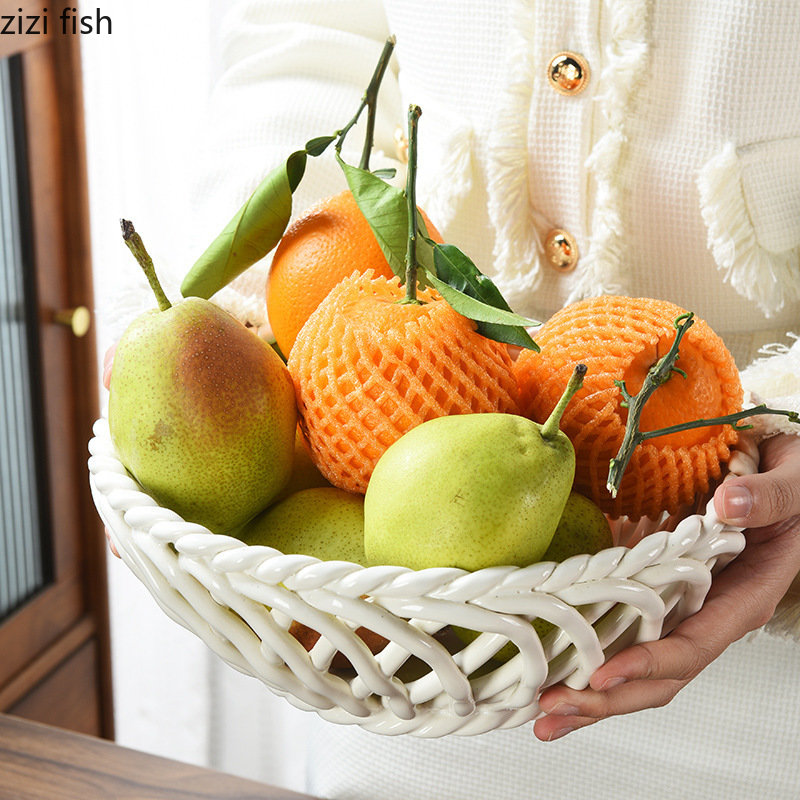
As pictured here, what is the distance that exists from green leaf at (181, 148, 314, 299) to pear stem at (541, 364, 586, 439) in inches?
7.7

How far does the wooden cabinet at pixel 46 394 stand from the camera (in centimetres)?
105

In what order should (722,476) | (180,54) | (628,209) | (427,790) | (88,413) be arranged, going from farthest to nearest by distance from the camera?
1. (88,413)
2. (180,54)
3. (427,790)
4. (628,209)
5. (722,476)

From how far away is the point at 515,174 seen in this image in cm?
58

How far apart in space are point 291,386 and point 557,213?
274 millimetres

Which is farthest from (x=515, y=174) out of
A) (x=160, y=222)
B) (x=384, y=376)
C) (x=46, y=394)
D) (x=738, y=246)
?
(x=46, y=394)

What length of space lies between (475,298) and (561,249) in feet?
0.75

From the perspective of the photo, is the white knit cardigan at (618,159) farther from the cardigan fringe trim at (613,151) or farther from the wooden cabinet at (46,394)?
the wooden cabinet at (46,394)

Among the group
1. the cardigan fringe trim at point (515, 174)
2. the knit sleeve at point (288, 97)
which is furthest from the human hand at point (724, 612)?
the knit sleeve at point (288, 97)

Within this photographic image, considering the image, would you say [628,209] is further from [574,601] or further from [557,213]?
[574,601]

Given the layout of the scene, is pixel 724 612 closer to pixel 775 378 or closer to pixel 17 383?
pixel 775 378

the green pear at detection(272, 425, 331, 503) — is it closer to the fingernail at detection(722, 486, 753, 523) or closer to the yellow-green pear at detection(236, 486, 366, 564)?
the yellow-green pear at detection(236, 486, 366, 564)

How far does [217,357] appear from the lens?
1.23 ft

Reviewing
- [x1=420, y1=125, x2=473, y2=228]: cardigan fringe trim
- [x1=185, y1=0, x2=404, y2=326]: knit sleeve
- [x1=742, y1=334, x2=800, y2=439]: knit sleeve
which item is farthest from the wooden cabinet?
[x1=742, y1=334, x2=800, y2=439]: knit sleeve

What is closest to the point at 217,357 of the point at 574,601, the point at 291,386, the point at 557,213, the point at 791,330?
the point at 291,386
